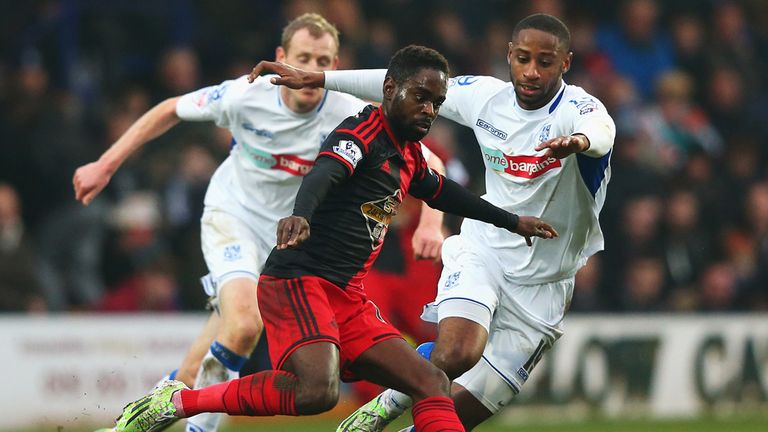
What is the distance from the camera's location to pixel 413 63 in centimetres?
635

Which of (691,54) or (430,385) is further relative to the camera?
(691,54)

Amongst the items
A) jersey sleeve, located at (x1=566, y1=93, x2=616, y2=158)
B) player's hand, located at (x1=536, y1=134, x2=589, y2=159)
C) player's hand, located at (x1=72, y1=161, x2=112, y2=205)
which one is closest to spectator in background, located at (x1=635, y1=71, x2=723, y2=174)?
jersey sleeve, located at (x1=566, y1=93, x2=616, y2=158)

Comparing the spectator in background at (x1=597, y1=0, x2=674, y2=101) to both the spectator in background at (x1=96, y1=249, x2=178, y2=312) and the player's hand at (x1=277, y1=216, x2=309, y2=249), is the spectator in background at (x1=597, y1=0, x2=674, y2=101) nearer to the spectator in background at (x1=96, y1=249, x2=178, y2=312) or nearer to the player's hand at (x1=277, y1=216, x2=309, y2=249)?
the spectator in background at (x1=96, y1=249, x2=178, y2=312)

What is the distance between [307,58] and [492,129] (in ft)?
4.01

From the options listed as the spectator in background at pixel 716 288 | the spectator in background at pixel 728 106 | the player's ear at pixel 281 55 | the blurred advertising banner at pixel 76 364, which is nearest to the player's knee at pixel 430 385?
the player's ear at pixel 281 55

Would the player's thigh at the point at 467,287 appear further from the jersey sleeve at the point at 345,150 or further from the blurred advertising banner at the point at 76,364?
the blurred advertising banner at the point at 76,364

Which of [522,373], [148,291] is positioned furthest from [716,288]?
Answer: [522,373]

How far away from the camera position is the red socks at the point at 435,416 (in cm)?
612

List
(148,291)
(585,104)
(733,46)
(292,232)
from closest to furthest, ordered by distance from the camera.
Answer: (292,232)
(585,104)
(148,291)
(733,46)

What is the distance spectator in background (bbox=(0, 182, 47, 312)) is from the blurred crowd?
1 centimetres

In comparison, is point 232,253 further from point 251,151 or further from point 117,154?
Answer: point 117,154

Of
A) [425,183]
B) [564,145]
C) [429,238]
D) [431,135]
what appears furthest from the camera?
[431,135]

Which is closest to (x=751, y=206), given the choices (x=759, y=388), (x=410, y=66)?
(x=759, y=388)

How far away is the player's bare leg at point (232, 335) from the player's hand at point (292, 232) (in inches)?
70.6
